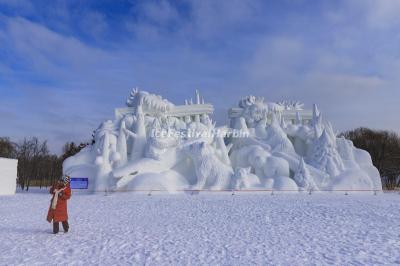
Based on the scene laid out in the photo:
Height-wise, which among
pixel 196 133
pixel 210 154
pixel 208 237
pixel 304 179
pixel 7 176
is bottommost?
pixel 208 237

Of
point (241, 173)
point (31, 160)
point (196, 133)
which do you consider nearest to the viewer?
point (241, 173)

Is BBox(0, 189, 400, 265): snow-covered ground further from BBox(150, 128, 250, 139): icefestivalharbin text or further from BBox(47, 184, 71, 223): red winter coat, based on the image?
BBox(150, 128, 250, 139): icefestivalharbin text

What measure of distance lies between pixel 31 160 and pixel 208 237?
29.3 meters

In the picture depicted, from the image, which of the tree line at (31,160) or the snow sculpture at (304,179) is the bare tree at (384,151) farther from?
the tree line at (31,160)

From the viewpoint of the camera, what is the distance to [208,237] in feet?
20.9

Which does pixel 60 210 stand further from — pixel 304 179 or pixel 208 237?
pixel 304 179

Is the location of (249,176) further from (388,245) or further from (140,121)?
(388,245)

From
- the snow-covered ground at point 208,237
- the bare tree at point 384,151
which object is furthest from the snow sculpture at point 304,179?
the bare tree at point 384,151

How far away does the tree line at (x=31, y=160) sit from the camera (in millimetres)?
30609

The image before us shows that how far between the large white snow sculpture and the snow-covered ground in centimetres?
700

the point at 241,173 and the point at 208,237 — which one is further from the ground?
the point at 241,173

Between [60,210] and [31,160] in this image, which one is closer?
[60,210]

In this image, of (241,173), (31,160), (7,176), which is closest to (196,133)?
(241,173)

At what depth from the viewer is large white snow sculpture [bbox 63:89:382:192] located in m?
16.7
